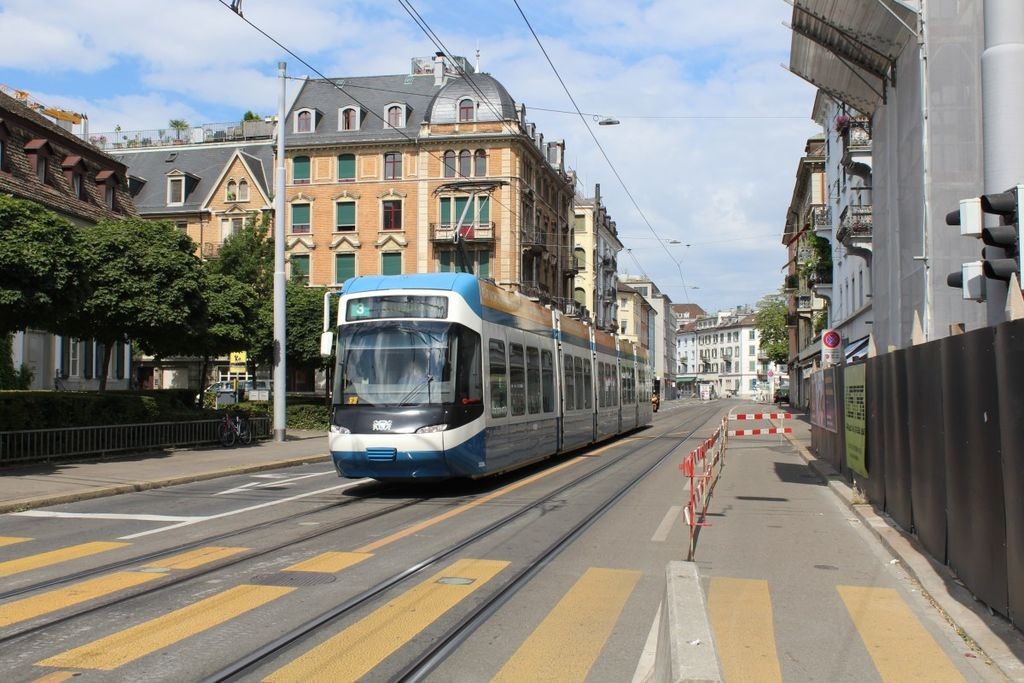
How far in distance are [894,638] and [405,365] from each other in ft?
28.2

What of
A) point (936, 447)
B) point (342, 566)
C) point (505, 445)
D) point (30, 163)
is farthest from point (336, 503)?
point (30, 163)

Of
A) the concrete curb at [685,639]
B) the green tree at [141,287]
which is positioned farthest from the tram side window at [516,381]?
the concrete curb at [685,639]

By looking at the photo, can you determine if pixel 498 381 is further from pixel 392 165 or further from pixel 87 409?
pixel 392 165

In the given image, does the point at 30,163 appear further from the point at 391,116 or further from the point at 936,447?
the point at 936,447

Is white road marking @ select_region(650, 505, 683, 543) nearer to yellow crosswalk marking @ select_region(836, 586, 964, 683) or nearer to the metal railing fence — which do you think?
yellow crosswalk marking @ select_region(836, 586, 964, 683)

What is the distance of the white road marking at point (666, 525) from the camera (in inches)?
422

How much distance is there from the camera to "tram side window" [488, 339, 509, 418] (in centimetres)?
1520

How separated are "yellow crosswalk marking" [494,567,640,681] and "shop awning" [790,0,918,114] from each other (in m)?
16.1

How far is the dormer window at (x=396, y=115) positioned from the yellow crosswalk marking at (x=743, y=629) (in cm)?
5002

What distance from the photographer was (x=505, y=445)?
15.8 m

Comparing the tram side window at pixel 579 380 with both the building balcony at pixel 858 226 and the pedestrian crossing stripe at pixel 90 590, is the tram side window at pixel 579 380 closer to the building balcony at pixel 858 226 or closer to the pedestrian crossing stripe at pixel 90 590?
the building balcony at pixel 858 226

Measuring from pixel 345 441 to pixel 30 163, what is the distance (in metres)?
24.5

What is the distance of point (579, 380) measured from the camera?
23125 millimetres

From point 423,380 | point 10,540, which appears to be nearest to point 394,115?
point 423,380
